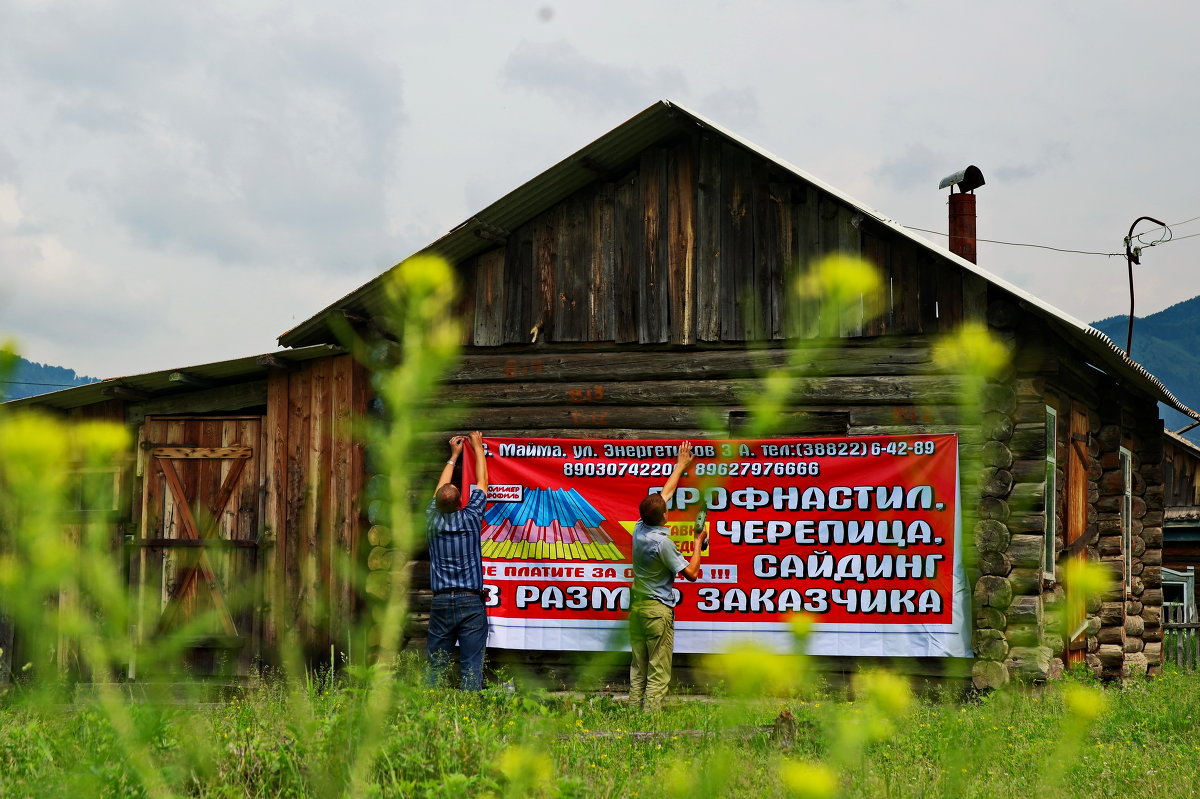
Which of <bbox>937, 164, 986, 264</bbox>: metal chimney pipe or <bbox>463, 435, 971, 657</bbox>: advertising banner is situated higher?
<bbox>937, 164, 986, 264</bbox>: metal chimney pipe

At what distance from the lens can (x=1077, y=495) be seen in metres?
12.7

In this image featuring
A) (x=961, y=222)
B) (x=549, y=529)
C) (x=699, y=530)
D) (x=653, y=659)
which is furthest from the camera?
(x=961, y=222)

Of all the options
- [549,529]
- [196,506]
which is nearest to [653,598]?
[549,529]

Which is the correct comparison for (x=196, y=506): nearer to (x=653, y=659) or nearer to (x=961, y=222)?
(x=653, y=659)

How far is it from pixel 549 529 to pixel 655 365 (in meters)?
1.77

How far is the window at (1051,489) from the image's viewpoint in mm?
11078

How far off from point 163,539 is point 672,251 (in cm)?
555

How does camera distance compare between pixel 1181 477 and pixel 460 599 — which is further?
pixel 1181 477

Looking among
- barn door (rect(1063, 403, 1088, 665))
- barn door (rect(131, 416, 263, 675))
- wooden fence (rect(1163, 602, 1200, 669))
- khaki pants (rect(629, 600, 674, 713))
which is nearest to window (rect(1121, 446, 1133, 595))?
barn door (rect(1063, 403, 1088, 665))

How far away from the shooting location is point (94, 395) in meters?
11.6

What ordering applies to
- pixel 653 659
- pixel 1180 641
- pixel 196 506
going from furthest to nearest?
pixel 1180 641
pixel 196 506
pixel 653 659

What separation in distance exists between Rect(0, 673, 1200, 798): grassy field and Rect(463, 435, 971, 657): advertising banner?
98cm

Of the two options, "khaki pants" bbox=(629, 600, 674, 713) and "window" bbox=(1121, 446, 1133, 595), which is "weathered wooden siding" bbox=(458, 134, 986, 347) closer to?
"khaki pants" bbox=(629, 600, 674, 713)

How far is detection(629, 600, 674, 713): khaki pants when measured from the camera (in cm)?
866
